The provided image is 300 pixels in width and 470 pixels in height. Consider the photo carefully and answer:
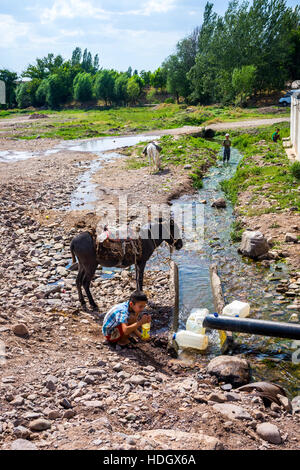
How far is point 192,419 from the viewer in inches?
175

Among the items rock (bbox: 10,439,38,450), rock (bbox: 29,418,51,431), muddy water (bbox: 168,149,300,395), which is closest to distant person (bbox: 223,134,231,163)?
muddy water (bbox: 168,149,300,395)

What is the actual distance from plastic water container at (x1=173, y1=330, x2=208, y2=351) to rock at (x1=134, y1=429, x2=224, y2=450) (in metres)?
3.04

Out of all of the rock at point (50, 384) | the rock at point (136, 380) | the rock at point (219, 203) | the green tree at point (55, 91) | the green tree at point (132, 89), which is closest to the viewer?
the rock at point (50, 384)

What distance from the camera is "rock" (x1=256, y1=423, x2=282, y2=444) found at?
165 inches

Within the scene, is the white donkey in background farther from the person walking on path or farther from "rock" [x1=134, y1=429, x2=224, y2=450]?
"rock" [x1=134, y1=429, x2=224, y2=450]

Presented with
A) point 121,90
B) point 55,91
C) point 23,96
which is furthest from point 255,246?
point 23,96

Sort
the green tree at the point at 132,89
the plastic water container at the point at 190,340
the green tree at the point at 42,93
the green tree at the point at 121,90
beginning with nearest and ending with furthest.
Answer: the plastic water container at the point at 190,340 → the green tree at the point at 132,89 → the green tree at the point at 121,90 → the green tree at the point at 42,93

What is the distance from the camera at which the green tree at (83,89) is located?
8300 centimetres

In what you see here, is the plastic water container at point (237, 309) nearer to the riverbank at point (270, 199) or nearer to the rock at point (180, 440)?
the riverbank at point (270, 199)

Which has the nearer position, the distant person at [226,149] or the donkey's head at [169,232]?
the donkey's head at [169,232]

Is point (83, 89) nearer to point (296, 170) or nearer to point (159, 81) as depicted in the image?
point (159, 81)

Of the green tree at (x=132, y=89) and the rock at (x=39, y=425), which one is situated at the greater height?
the green tree at (x=132, y=89)

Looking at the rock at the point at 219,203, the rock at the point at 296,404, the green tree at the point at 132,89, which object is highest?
the green tree at the point at 132,89

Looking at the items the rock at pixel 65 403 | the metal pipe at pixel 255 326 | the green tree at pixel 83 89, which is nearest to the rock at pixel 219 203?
the metal pipe at pixel 255 326
